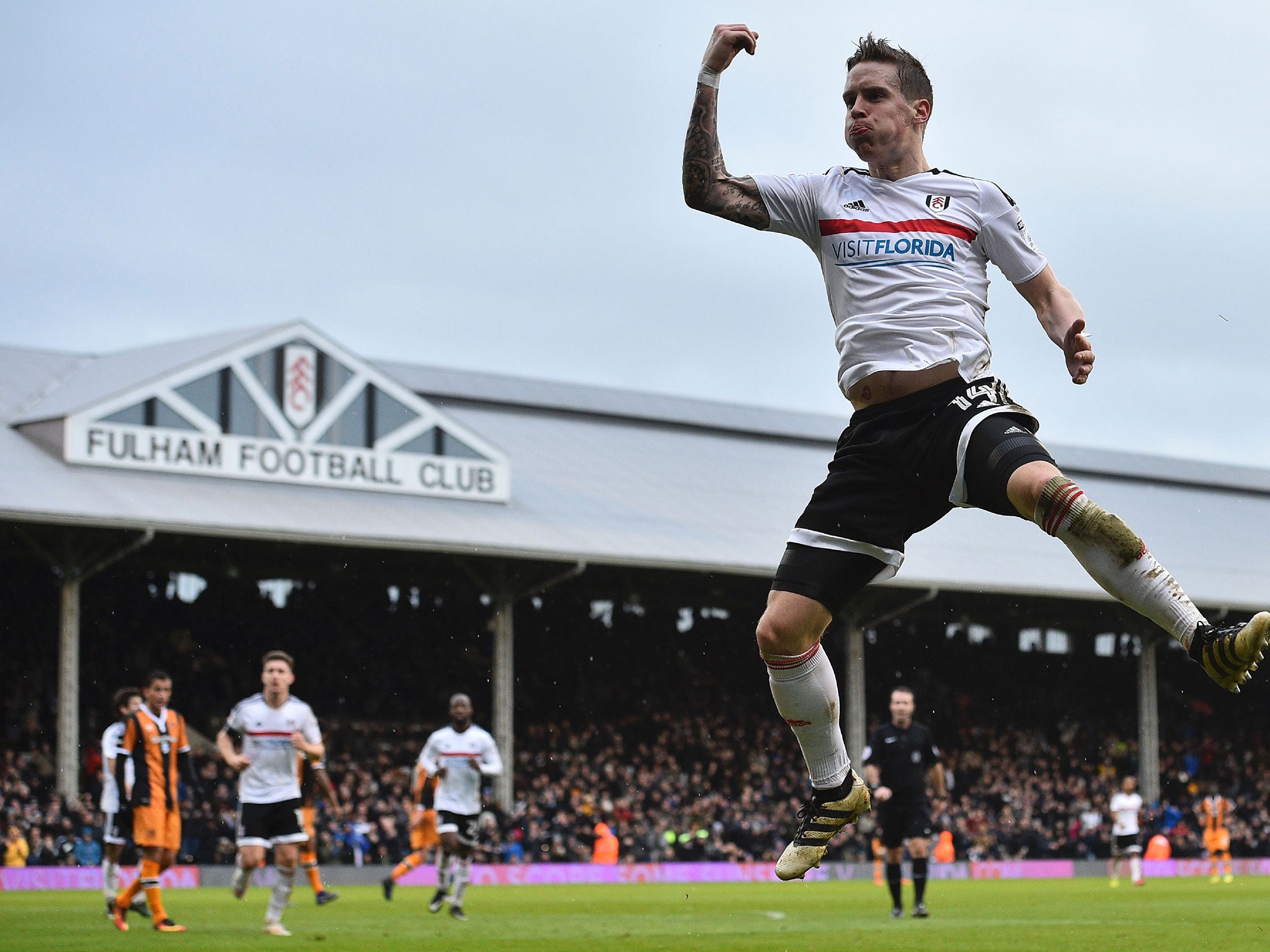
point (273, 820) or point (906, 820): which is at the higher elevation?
point (273, 820)

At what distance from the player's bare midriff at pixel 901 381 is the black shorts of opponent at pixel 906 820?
1114 centimetres

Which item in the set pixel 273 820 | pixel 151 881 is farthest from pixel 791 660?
pixel 151 881

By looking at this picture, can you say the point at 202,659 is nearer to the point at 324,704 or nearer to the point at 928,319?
the point at 324,704

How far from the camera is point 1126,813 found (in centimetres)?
2811

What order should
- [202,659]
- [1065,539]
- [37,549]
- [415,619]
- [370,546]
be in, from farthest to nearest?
[415,619] < [202,659] < [370,546] < [37,549] < [1065,539]

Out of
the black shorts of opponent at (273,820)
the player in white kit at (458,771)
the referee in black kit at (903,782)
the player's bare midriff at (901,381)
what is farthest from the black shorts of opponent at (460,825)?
the player's bare midriff at (901,381)

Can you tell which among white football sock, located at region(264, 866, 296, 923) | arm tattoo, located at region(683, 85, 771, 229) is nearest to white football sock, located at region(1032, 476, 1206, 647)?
arm tattoo, located at region(683, 85, 771, 229)

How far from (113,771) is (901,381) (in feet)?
41.0

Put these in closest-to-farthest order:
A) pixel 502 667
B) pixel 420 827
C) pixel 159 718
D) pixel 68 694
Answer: pixel 159 718, pixel 420 827, pixel 68 694, pixel 502 667

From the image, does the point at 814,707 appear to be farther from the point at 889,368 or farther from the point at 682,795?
the point at 682,795

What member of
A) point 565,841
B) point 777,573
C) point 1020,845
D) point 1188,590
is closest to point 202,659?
point 565,841

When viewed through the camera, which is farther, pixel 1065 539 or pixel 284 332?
pixel 284 332

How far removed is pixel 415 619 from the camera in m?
34.5

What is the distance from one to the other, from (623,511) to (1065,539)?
2895cm
